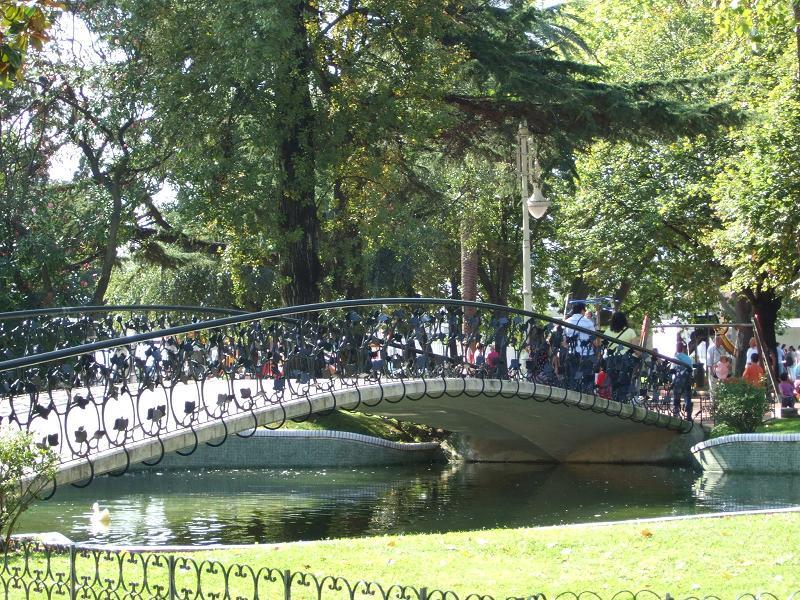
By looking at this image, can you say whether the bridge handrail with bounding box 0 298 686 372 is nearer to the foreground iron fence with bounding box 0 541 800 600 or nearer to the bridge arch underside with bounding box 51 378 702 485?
the bridge arch underside with bounding box 51 378 702 485

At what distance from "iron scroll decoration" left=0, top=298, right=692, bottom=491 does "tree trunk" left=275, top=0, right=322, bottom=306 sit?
4.26 metres

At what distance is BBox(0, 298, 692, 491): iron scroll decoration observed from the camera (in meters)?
12.4

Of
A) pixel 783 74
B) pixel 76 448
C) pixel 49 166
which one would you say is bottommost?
pixel 76 448

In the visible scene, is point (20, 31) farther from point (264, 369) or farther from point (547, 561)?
point (264, 369)

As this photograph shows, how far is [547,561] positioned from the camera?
992cm

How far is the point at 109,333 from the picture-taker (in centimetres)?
1797

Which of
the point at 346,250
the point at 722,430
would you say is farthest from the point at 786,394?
the point at 346,250

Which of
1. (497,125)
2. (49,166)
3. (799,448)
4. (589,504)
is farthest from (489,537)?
(49,166)

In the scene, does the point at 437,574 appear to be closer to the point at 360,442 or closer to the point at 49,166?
the point at 360,442

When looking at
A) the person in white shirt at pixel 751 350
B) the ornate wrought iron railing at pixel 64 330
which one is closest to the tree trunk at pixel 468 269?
the person in white shirt at pixel 751 350

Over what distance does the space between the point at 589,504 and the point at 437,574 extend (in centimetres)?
825

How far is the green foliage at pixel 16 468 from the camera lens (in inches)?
375

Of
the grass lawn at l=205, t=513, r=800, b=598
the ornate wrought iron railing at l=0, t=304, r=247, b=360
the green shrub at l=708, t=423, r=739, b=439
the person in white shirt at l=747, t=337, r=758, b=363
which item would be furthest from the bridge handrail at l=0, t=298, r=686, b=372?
the person in white shirt at l=747, t=337, r=758, b=363

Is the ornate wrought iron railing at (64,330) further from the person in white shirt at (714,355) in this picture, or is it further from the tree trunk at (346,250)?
the person in white shirt at (714,355)
